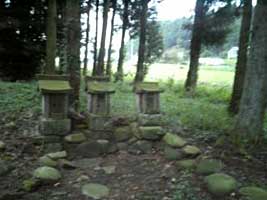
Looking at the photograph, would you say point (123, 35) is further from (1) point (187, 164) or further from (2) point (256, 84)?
(1) point (187, 164)

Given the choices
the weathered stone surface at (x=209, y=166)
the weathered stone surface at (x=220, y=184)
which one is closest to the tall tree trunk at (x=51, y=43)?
the weathered stone surface at (x=209, y=166)

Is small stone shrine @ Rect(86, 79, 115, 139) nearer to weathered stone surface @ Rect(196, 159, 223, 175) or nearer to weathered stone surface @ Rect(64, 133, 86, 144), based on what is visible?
weathered stone surface @ Rect(64, 133, 86, 144)

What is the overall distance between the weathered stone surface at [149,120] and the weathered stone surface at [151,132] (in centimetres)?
7

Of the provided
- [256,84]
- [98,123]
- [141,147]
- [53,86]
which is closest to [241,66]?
[256,84]

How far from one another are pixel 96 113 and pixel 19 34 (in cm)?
874

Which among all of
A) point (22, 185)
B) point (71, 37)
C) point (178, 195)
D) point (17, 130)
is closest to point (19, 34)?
point (71, 37)

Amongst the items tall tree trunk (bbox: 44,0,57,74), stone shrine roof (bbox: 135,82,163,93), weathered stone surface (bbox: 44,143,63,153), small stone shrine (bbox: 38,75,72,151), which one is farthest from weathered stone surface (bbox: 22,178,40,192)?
tall tree trunk (bbox: 44,0,57,74)

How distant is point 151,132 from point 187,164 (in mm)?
1029

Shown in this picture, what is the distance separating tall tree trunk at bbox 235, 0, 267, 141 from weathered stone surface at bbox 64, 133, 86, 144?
245 centimetres

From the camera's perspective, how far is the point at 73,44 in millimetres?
6668

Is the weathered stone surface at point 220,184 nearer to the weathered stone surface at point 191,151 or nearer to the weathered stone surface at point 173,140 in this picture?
the weathered stone surface at point 191,151

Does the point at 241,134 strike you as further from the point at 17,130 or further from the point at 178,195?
the point at 17,130

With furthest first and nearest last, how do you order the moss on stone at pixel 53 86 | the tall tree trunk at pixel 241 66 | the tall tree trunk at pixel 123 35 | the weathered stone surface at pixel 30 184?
the tall tree trunk at pixel 123 35
the tall tree trunk at pixel 241 66
the moss on stone at pixel 53 86
the weathered stone surface at pixel 30 184

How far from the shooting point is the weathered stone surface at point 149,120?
18.8 feet
